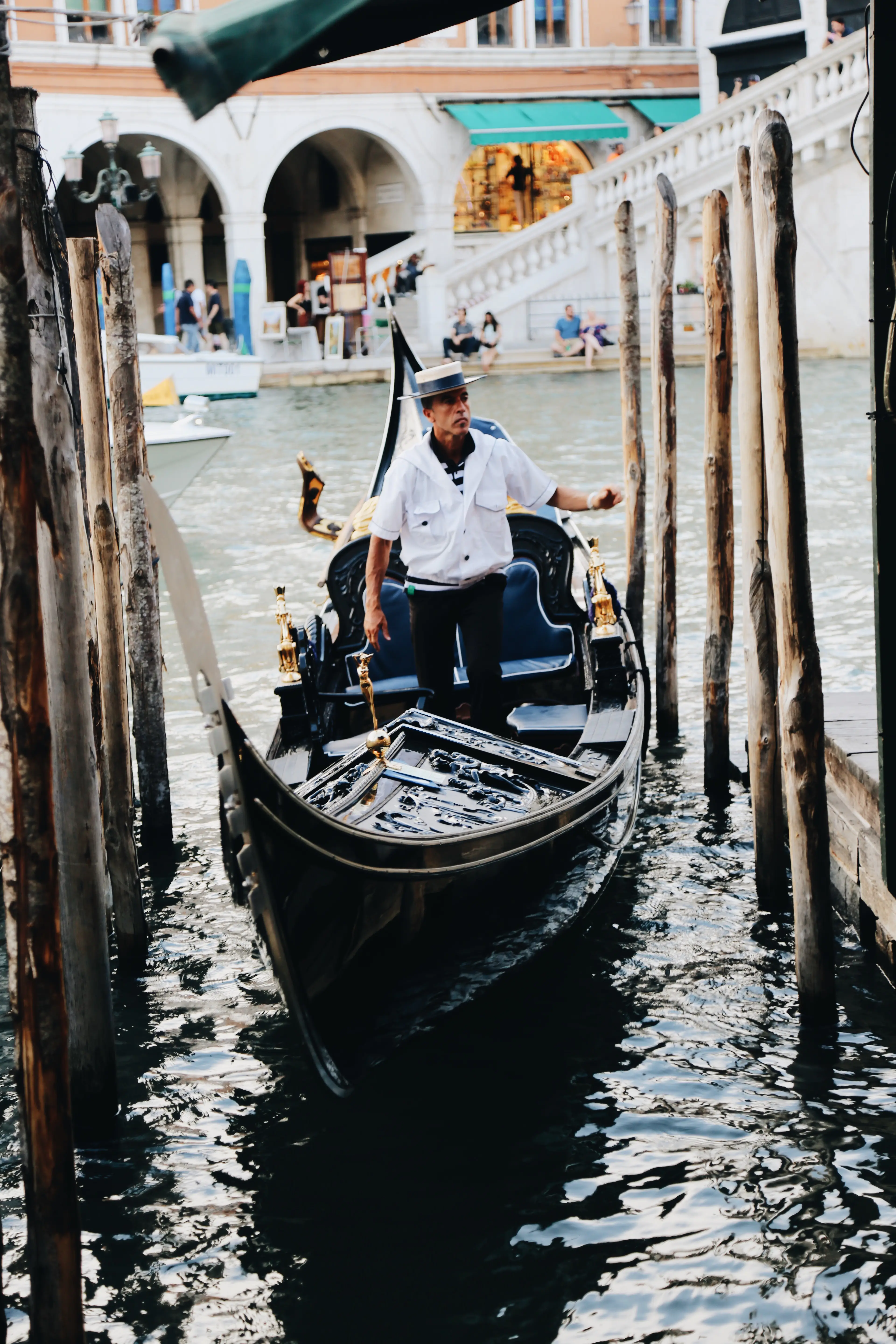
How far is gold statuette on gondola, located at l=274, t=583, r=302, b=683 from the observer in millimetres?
3414

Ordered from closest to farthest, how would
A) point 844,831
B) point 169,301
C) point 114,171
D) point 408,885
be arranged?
point 408,885, point 844,831, point 114,171, point 169,301

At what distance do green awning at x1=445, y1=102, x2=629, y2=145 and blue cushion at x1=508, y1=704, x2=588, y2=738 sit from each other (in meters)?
14.8

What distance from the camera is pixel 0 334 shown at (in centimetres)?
170

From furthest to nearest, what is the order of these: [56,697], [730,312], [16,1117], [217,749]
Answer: [730,312] < [16,1117] < [56,697] < [217,749]

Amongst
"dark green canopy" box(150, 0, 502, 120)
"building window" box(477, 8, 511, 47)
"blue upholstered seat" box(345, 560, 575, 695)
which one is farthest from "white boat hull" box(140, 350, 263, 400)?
"dark green canopy" box(150, 0, 502, 120)

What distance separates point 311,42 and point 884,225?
0.87m

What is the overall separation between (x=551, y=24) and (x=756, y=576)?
55.4 ft

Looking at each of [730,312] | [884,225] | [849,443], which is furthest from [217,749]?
[849,443]

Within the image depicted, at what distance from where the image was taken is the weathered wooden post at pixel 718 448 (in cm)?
355

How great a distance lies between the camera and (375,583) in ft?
11.1

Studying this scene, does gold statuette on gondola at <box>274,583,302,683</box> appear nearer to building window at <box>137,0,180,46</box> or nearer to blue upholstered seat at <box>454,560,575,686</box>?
blue upholstered seat at <box>454,560,575,686</box>

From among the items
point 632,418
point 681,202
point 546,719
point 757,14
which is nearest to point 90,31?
point 681,202

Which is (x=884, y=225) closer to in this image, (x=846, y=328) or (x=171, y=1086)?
(x=171, y=1086)

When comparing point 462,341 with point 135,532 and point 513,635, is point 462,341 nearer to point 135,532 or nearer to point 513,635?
point 513,635
